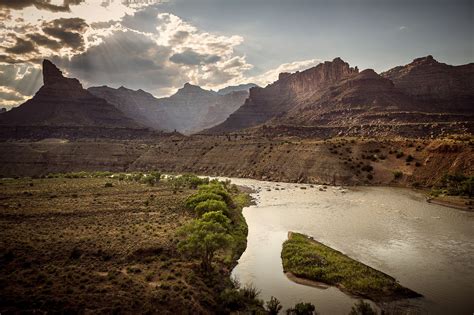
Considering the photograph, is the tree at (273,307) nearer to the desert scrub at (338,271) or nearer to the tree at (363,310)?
the tree at (363,310)

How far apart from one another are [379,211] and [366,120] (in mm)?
93955

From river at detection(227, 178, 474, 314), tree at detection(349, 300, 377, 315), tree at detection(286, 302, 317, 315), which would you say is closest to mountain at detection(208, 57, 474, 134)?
river at detection(227, 178, 474, 314)

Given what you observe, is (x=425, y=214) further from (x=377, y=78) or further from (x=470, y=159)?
(x=377, y=78)

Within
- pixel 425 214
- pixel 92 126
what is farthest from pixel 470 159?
pixel 92 126

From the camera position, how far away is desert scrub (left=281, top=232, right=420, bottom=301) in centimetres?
2469

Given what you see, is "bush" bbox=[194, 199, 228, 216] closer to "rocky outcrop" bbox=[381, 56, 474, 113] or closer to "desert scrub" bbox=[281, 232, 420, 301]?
"desert scrub" bbox=[281, 232, 420, 301]

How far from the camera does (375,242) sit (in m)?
36.5

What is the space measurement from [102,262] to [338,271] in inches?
764

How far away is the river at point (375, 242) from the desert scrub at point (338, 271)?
975mm

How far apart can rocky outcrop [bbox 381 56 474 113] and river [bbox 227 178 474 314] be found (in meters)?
120

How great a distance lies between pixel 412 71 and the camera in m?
196

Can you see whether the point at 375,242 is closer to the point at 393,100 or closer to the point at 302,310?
the point at 302,310

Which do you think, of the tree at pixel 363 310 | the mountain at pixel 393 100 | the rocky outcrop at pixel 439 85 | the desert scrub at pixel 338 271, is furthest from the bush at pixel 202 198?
the rocky outcrop at pixel 439 85

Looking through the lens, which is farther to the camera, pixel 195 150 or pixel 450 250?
pixel 195 150
